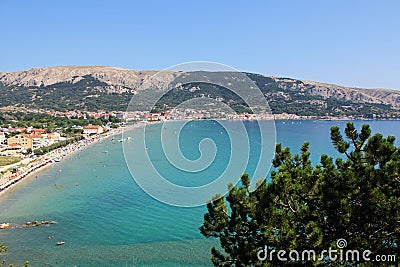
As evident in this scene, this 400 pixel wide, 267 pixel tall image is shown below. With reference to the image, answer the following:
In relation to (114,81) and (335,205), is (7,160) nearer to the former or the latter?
(335,205)

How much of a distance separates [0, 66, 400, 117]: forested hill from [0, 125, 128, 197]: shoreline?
3956cm

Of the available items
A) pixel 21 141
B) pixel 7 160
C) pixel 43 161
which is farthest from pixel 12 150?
pixel 43 161

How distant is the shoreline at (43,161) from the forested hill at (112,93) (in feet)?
130

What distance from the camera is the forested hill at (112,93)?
291 ft

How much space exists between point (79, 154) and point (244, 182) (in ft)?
107

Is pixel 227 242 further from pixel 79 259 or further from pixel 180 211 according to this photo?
pixel 180 211

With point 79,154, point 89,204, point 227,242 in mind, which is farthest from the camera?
point 79,154

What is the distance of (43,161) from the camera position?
1153 inches

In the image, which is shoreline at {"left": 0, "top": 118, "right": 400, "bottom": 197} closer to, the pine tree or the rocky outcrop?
the pine tree

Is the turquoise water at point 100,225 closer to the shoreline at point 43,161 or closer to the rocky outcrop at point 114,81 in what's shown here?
the shoreline at point 43,161

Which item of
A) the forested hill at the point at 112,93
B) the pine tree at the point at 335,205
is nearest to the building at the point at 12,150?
the pine tree at the point at 335,205

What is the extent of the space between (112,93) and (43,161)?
70290mm

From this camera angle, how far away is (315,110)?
99000 millimetres

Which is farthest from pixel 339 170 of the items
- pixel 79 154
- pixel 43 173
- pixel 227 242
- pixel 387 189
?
pixel 79 154
